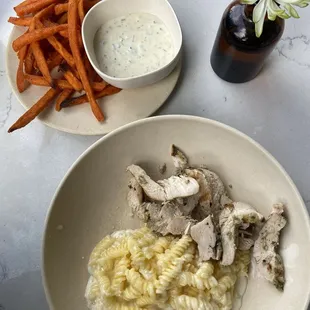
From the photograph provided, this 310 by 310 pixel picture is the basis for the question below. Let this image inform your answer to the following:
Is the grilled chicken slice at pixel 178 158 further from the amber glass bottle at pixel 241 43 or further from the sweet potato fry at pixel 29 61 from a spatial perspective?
the sweet potato fry at pixel 29 61

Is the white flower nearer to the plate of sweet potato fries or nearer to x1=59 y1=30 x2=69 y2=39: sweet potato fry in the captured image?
the plate of sweet potato fries

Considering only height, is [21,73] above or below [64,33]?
below

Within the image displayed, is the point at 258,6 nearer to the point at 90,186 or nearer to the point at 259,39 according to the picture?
the point at 259,39

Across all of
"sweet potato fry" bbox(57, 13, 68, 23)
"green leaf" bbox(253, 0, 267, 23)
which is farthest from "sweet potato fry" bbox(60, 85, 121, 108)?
"green leaf" bbox(253, 0, 267, 23)

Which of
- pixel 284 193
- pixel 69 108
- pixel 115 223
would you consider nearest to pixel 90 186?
pixel 115 223

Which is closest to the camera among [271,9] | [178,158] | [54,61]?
[271,9]

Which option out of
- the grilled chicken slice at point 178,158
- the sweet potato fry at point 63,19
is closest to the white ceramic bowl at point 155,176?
the grilled chicken slice at point 178,158

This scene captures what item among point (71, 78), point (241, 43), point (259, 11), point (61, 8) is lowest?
point (71, 78)

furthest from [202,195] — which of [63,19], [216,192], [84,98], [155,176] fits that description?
[63,19]

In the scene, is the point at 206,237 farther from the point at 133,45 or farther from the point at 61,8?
the point at 61,8
